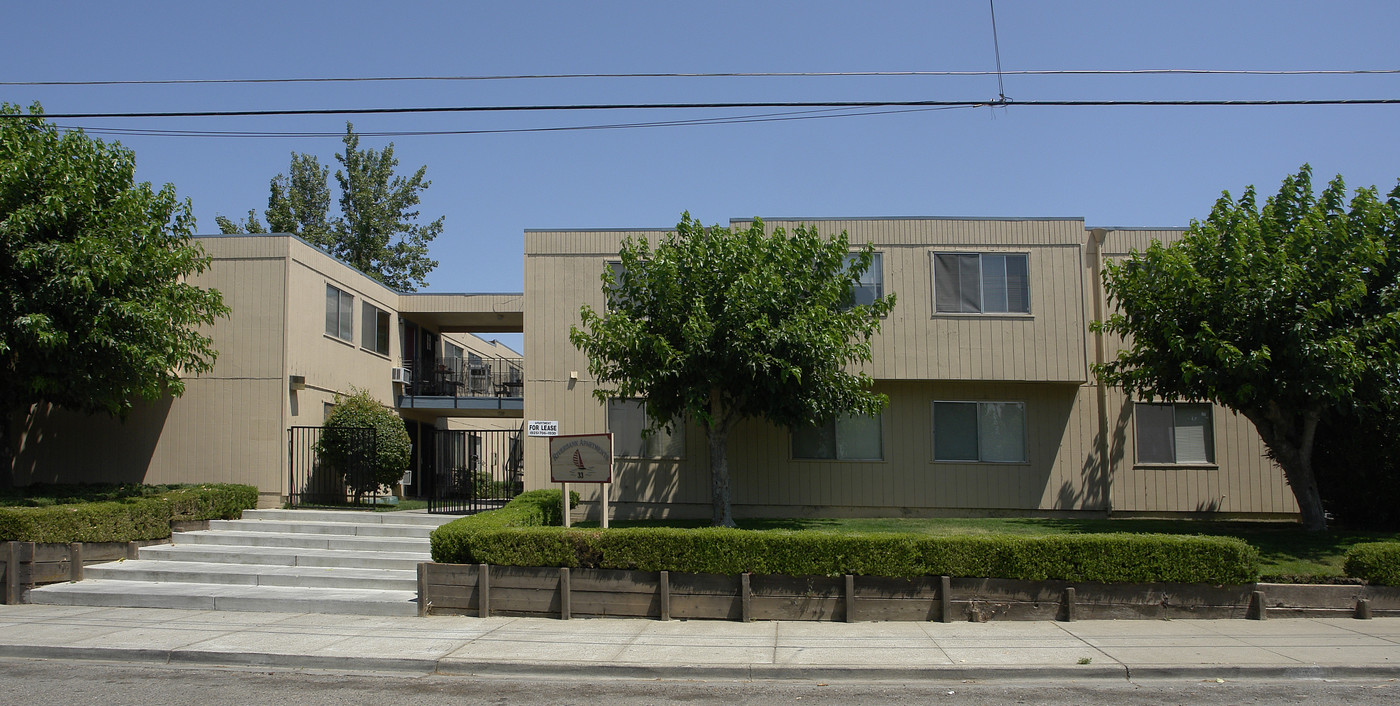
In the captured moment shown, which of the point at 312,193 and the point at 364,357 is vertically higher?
the point at 312,193

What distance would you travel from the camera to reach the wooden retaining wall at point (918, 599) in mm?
10836

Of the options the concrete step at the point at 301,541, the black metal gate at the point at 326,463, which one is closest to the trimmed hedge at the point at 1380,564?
the concrete step at the point at 301,541

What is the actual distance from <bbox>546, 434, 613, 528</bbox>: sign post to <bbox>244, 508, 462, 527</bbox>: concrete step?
2.96 metres

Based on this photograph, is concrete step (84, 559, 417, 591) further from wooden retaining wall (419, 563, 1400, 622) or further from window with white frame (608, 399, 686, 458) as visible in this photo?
window with white frame (608, 399, 686, 458)

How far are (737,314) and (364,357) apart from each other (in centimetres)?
1117

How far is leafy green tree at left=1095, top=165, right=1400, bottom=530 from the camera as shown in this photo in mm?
13445

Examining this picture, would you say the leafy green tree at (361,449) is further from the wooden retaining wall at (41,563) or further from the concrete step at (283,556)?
the wooden retaining wall at (41,563)

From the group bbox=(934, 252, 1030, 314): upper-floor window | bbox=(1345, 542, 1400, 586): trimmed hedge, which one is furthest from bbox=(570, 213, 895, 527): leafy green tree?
bbox=(1345, 542, 1400, 586): trimmed hedge

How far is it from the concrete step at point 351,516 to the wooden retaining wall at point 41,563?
2809 millimetres

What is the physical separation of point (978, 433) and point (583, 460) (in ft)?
26.8

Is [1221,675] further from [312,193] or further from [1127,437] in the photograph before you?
[312,193]

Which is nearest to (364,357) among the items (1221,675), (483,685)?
(483,685)

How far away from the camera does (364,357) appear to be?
21.3 meters

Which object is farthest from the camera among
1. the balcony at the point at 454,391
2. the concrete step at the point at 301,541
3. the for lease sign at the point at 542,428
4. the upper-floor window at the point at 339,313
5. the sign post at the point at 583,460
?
the balcony at the point at 454,391
